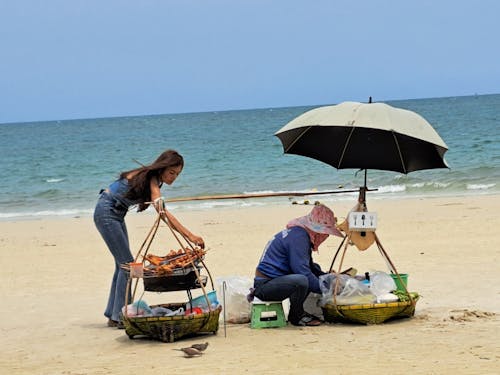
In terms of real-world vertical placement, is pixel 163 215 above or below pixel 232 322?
above

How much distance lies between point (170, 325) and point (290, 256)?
1029 mm

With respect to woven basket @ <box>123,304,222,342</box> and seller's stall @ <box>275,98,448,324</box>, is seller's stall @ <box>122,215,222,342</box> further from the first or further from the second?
seller's stall @ <box>275,98,448,324</box>

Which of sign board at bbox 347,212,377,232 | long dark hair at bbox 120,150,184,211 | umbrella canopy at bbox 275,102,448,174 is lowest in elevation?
sign board at bbox 347,212,377,232

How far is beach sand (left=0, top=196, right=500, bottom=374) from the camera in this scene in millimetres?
5398

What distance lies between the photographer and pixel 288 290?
622cm

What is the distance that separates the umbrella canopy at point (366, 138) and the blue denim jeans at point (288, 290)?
3.61 feet

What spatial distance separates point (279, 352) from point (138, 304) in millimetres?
1259

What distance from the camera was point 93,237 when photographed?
13828 mm

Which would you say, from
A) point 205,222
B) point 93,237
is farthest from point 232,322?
point 205,222

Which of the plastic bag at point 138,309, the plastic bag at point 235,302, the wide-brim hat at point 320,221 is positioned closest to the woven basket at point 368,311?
the wide-brim hat at point 320,221

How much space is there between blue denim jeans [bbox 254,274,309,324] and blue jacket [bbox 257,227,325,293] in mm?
59

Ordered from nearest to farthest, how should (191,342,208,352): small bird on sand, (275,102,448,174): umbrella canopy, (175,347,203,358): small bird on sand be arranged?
(175,347,203,358): small bird on sand, (191,342,208,352): small bird on sand, (275,102,448,174): umbrella canopy

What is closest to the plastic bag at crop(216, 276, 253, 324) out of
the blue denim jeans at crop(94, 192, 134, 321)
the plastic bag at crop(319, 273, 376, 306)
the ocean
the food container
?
the food container

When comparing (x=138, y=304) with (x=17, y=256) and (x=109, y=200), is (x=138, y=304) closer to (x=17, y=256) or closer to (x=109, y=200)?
(x=109, y=200)
